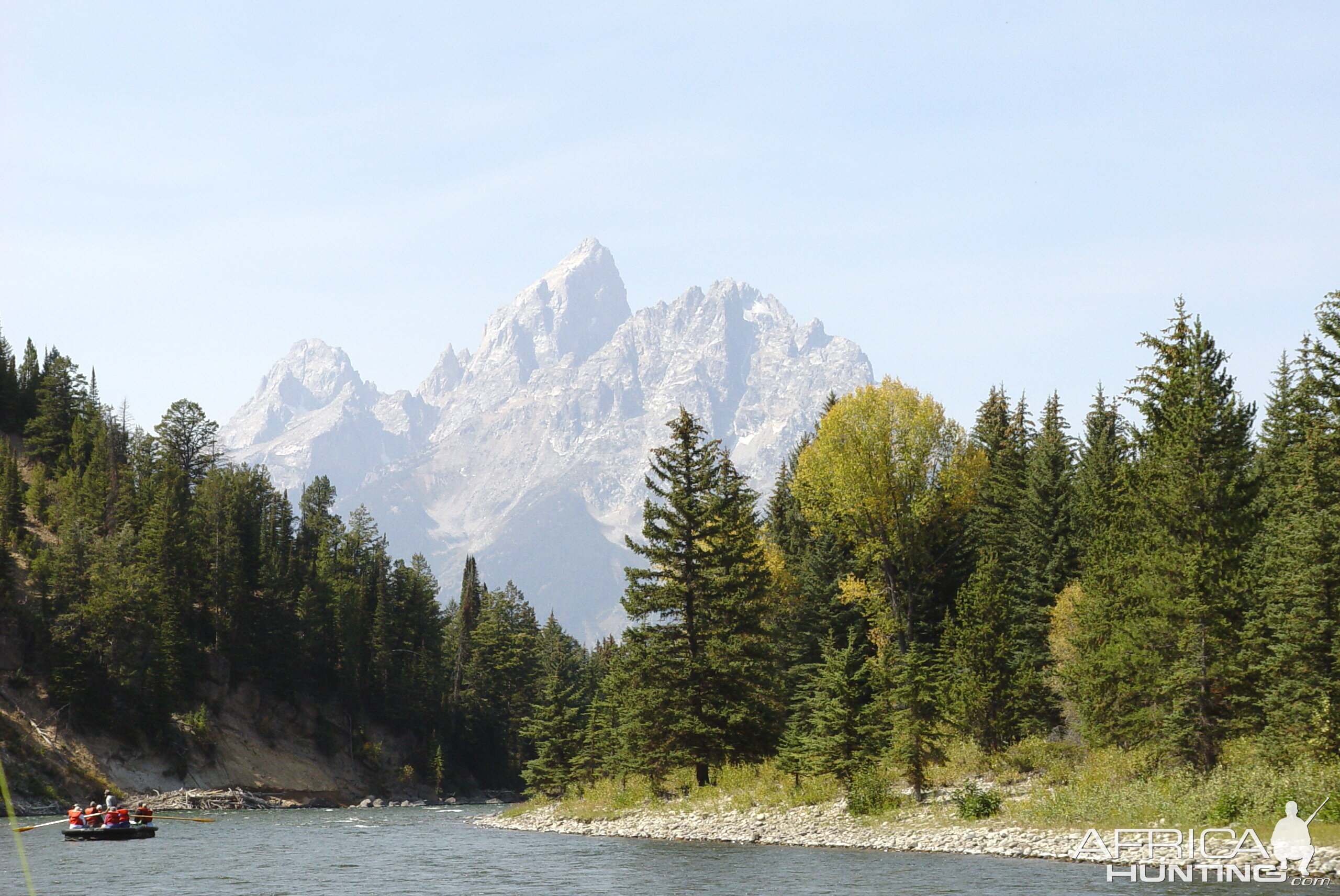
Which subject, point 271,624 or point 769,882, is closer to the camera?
point 769,882

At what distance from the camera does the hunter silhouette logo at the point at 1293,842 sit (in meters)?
32.3

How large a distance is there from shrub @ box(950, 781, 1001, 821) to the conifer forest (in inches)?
124

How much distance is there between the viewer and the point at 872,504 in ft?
224

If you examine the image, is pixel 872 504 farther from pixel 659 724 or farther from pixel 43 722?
pixel 43 722

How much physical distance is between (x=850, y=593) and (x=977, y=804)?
2327 cm

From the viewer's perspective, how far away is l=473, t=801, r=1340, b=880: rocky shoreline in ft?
130

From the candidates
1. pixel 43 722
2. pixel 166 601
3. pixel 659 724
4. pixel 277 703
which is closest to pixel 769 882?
pixel 659 724

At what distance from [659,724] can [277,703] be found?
251 ft

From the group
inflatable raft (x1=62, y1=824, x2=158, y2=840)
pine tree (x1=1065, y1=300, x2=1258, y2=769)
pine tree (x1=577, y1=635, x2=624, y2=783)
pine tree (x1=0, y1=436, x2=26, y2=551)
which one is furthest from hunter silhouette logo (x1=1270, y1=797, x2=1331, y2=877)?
pine tree (x1=0, y1=436, x2=26, y2=551)

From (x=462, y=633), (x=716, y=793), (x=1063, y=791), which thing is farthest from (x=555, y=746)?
(x=462, y=633)

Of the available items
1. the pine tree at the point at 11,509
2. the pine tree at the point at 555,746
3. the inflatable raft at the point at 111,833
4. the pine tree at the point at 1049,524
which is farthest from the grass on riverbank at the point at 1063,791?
the pine tree at the point at 11,509

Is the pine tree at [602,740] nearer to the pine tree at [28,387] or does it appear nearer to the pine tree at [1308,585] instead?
the pine tree at [1308,585]

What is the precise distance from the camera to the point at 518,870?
1639 inches

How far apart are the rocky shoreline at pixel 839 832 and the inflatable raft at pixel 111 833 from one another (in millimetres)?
19422
